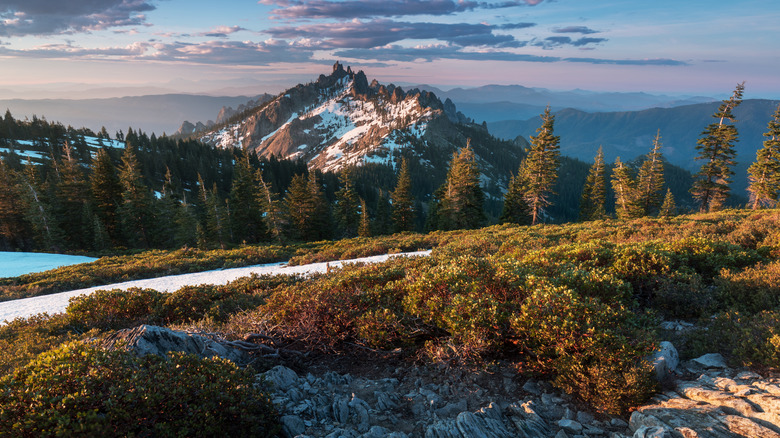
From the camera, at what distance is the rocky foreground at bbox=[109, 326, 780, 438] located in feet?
12.5

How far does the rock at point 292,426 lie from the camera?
4.38 metres

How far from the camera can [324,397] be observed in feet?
17.0

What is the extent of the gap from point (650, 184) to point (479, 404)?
189 ft

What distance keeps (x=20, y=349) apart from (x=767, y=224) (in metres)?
20.9

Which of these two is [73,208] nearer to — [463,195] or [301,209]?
[301,209]

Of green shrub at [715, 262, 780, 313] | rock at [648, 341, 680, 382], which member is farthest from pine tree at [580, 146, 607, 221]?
rock at [648, 341, 680, 382]

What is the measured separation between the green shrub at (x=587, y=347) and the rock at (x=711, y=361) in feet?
2.78

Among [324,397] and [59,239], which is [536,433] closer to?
[324,397]

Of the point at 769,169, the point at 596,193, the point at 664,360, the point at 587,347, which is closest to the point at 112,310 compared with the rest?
the point at 587,347

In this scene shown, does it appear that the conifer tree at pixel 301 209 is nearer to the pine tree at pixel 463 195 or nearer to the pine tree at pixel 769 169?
the pine tree at pixel 463 195

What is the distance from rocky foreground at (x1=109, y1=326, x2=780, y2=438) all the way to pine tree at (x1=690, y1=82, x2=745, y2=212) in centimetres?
4545

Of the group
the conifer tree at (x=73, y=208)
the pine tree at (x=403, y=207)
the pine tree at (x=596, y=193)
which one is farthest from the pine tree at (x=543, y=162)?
the conifer tree at (x=73, y=208)

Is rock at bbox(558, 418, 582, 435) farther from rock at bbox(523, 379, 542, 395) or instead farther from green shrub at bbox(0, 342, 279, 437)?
green shrub at bbox(0, 342, 279, 437)

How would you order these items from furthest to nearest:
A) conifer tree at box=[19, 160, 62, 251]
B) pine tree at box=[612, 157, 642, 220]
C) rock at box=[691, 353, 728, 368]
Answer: pine tree at box=[612, 157, 642, 220] < conifer tree at box=[19, 160, 62, 251] < rock at box=[691, 353, 728, 368]
